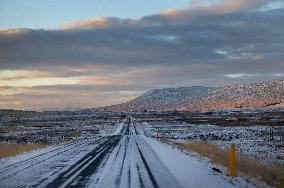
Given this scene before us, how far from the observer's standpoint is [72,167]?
19.4 meters

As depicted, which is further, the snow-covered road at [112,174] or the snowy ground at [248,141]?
the snowy ground at [248,141]

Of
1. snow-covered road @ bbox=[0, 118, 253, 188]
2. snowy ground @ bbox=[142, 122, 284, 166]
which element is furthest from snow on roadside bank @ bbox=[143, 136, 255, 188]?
snowy ground @ bbox=[142, 122, 284, 166]

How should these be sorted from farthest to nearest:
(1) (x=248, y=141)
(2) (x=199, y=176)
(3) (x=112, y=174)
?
(1) (x=248, y=141), (3) (x=112, y=174), (2) (x=199, y=176)

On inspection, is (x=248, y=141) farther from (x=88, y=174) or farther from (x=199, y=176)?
(x=88, y=174)

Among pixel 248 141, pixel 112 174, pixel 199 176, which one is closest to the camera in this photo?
pixel 199 176

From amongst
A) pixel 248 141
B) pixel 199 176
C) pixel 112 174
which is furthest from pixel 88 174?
pixel 248 141

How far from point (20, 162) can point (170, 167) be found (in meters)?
7.51

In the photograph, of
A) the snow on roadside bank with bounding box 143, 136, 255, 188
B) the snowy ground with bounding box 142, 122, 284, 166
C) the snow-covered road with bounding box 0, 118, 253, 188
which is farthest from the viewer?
the snowy ground with bounding box 142, 122, 284, 166

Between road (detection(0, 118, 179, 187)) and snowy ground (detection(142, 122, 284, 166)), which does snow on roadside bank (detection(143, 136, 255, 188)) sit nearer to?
road (detection(0, 118, 179, 187))

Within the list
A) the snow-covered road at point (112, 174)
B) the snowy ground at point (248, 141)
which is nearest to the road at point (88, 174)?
the snow-covered road at point (112, 174)

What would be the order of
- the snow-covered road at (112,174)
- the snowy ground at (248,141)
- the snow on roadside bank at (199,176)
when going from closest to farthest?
the snow on roadside bank at (199,176) < the snow-covered road at (112,174) < the snowy ground at (248,141)

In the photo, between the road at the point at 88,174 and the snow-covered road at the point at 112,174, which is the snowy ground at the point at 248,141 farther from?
the road at the point at 88,174

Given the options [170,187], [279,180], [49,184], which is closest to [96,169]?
[49,184]

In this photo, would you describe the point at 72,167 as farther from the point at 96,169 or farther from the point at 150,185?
the point at 150,185
